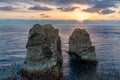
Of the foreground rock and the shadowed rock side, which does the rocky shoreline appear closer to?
the shadowed rock side

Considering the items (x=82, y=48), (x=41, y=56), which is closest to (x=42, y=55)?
(x=41, y=56)

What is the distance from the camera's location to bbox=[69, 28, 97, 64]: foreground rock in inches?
2950

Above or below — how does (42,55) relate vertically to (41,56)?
above

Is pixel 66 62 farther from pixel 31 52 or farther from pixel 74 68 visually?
pixel 31 52

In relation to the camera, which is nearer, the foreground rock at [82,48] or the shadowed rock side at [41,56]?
the shadowed rock side at [41,56]

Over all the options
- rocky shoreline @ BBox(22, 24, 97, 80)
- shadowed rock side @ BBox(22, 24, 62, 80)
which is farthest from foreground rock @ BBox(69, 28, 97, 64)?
shadowed rock side @ BBox(22, 24, 62, 80)

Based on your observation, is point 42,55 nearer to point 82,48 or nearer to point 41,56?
point 41,56

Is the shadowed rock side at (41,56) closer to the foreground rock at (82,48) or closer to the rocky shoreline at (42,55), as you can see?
the rocky shoreline at (42,55)

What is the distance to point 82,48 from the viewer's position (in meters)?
77.4

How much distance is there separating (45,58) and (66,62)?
80.2 feet

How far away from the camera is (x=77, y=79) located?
186ft

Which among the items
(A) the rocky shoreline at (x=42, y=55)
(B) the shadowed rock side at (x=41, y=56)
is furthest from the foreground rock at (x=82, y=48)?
(B) the shadowed rock side at (x=41, y=56)

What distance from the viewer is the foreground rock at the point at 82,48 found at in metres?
74.9

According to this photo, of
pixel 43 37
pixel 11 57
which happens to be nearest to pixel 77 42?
pixel 11 57
